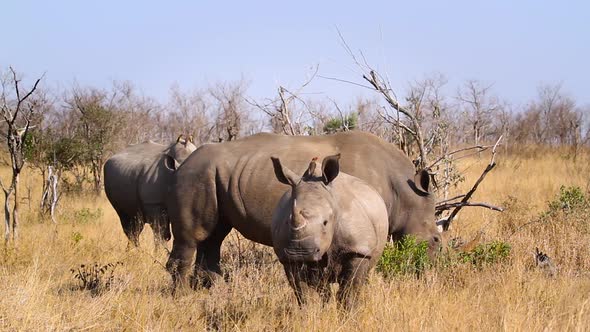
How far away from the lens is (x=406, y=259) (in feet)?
18.8

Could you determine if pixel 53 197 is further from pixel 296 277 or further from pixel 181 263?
pixel 296 277

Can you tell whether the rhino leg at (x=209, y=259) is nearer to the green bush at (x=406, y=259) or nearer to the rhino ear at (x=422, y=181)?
the green bush at (x=406, y=259)

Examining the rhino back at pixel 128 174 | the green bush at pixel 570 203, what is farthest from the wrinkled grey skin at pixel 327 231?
the rhino back at pixel 128 174

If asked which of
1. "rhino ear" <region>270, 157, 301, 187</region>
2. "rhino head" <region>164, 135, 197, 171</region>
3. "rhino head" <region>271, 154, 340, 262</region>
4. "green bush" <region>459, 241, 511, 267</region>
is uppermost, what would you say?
"rhino head" <region>164, 135, 197, 171</region>

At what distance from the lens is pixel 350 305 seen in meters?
4.47

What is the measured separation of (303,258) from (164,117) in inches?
1649

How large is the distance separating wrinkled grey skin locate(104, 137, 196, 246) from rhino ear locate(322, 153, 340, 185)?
15.4 feet

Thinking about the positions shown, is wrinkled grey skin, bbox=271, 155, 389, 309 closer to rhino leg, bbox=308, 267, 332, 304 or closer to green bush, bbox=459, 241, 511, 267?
rhino leg, bbox=308, 267, 332, 304

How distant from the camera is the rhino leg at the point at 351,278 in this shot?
432cm

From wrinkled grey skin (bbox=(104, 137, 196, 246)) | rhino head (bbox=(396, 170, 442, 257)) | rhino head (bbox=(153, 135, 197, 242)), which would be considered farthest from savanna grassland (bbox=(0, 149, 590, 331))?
wrinkled grey skin (bbox=(104, 137, 196, 246))

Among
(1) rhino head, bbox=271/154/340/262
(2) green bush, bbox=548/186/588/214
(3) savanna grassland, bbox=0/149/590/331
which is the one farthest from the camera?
(2) green bush, bbox=548/186/588/214

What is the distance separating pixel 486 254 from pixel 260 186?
7.07 ft

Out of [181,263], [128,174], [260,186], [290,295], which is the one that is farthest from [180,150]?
[290,295]

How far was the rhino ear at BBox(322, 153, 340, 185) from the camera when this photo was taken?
166 inches
